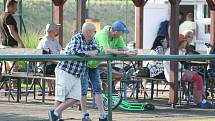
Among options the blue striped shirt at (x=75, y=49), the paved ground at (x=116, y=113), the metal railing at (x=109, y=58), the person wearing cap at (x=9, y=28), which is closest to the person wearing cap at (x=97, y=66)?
the blue striped shirt at (x=75, y=49)

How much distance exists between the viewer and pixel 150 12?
2314 cm

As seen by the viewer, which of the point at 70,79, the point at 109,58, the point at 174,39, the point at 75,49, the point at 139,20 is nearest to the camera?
the point at 109,58

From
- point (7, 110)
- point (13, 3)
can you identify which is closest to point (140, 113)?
Result: point (7, 110)

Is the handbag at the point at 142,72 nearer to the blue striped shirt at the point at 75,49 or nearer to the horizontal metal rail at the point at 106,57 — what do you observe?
the blue striped shirt at the point at 75,49

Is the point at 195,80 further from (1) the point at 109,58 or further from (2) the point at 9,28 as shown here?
(1) the point at 109,58

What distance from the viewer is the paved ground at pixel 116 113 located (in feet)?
41.1

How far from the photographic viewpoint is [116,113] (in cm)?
1323

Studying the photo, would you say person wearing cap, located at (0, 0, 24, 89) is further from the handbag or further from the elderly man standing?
the elderly man standing

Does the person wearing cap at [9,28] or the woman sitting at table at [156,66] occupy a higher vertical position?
the person wearing cap at [9,28]

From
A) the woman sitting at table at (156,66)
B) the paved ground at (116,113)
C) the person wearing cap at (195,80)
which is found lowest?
the paved ground at (116,113)

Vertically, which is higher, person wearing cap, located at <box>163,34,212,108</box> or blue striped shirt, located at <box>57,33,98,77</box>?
blue striped shirt, located at <box>57,33,98,77</box>

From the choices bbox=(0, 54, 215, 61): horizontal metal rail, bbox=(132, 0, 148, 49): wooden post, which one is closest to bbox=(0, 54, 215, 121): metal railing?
bbox=(0, 54, 215, 61): horizontal metal rail

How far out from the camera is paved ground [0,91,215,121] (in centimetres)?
1252

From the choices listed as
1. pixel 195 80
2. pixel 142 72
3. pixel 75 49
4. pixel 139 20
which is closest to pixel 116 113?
pixel 142 72
